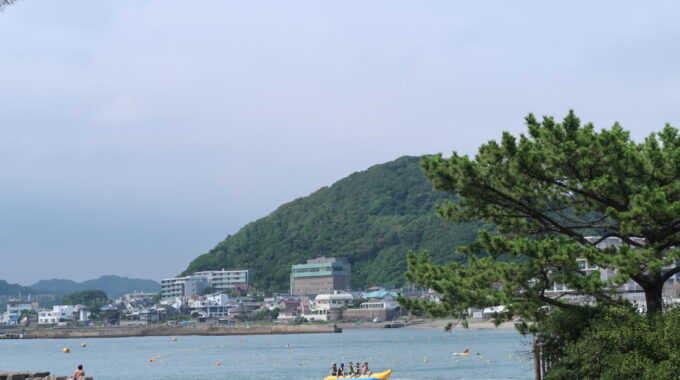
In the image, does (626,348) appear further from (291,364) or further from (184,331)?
(184,331)

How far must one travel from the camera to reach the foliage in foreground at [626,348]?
1872 centimetres

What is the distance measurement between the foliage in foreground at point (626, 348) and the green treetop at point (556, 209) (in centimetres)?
88

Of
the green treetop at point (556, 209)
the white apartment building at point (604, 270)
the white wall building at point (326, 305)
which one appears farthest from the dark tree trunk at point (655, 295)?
the white wall building at point (326, 305)

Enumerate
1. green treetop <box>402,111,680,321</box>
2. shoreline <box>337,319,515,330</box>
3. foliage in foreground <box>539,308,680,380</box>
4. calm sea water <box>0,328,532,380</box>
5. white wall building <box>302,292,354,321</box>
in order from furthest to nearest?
white wall building <box>302,292,354,321</box>, shoreline <box>337,319,515,330</box>, calm sea water <box>0,328,532,380</box>, green treetop <box>402,111,680,321</box>, foliage in foreground <box>539,308,680,380</box>

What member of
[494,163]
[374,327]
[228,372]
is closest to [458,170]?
[494,163]

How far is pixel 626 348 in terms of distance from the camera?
19578 mm

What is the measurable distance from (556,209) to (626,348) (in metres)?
A: 4.07

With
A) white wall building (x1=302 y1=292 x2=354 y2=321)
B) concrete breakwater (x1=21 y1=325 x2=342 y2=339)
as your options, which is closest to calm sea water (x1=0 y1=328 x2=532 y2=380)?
concrete breakwater (x1=21 y1=325 x2=342 y2=339)

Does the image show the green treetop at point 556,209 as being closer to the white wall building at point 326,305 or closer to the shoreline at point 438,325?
the shoreline at point 438,325

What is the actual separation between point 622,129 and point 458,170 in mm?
4165

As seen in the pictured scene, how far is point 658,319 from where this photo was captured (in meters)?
19.5

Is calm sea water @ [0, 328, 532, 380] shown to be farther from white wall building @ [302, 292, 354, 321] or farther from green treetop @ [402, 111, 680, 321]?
white wall building @ [302, 292, 354, 321]

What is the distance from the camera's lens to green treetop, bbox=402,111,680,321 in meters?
19.7

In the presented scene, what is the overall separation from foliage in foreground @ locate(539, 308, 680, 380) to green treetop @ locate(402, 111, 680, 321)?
34.8 inches
